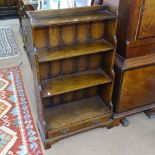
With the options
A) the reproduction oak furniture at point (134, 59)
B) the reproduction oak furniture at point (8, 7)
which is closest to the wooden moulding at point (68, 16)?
the reproduction oak furniture at point (134, 59)

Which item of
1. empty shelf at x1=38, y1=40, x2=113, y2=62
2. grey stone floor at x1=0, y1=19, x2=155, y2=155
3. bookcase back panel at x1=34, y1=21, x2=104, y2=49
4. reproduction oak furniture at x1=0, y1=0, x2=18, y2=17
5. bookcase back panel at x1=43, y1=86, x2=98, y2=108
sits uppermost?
bookcase back panel at x1=34, y1=21, x2=104, y2=49

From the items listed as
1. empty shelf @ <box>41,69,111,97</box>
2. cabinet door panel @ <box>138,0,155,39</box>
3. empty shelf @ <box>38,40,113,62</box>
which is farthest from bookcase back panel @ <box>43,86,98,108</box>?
cabinet door panel @ <box>138,0,155,39</box>

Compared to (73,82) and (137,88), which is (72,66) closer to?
(73,82)

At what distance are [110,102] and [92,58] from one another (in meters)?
0.43

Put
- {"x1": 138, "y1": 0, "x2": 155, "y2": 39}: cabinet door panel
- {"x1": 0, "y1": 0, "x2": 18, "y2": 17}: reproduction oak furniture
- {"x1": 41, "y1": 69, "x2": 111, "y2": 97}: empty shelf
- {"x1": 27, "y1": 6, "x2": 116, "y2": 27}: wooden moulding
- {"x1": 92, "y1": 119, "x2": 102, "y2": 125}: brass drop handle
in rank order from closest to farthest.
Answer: {"x1": 27, "y1": 6, "x2": 116, "y2": 27}: wooden moulding, {"x1": 138, "y1": 0, "x2": 155, "y2": 39}: cabinet door panel, {"x1": 41, "y1": 69, "x2": 111, "y2": 97}: empty shelf, {"x1": 92, "y1": 119, "x2": 102, "y2": 125}: brass drop handle, {"x1": 0, "y1": 0, "x2": 18, "y2": 17}: reproduction oak furniture

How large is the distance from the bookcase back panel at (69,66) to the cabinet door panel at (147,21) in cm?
42

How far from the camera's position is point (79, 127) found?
1.86 metres

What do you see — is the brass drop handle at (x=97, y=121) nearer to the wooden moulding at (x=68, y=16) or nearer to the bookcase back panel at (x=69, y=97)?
the bookcase back panel at (x=69, y=97)

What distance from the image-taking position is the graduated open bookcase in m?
1.52

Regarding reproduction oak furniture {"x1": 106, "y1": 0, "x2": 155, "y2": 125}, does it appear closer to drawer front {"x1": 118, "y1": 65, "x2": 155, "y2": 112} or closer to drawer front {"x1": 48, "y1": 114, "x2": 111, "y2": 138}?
drawer front {"x1": 118, "y1": 65, "x2": 155, "y2": 112}

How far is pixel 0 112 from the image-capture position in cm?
217

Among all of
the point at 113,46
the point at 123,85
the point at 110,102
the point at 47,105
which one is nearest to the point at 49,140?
the point at 47,105

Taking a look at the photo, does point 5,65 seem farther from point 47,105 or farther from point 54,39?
point 54,39

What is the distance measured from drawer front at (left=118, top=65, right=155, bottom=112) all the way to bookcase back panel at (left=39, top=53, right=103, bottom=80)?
12.4 inches
